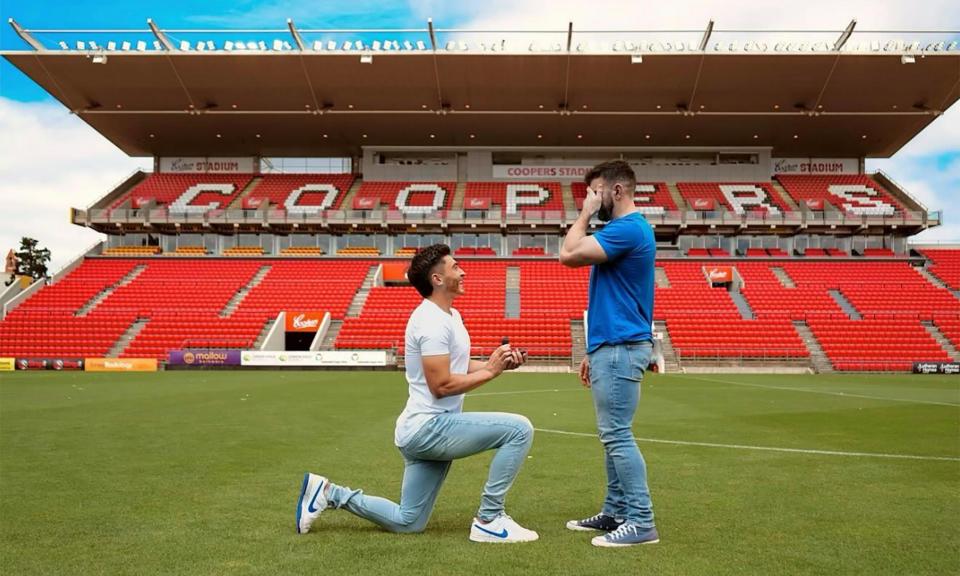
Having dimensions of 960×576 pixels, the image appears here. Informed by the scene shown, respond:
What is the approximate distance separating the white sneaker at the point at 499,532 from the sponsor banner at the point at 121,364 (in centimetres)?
2868

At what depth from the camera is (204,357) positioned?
3014 centimetres

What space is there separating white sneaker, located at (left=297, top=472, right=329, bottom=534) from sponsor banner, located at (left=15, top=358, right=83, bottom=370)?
29609 mm

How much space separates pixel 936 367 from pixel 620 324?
30.6 meters

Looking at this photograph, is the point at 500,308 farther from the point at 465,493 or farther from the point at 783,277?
the point at 465,493

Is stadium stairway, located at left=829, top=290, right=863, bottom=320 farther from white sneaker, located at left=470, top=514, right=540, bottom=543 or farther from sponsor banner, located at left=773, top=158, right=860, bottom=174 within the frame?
white sneaker, located at left=470, top=514, right=540, bottom=543

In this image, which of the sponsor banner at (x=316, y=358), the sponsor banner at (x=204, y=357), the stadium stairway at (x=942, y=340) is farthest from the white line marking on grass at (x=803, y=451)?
the stadium stairway at (x=942, y=340)

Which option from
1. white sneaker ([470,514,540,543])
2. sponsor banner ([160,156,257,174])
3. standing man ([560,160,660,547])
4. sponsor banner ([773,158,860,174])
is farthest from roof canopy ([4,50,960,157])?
white sneaker ([470,514,540,543])

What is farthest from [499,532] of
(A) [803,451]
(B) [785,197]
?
(B) [785,197]

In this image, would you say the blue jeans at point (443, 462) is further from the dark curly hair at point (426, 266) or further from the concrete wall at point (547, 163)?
the concrete wall at point (547, 163)

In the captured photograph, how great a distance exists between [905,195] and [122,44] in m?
46.0

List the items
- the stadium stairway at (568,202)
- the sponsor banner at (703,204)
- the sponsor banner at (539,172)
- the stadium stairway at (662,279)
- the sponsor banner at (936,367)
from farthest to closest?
the sponsor banner at (539,172) → the sponsor banner at (703,204) → the stadium stairway at (568,202) → the stadium stairway at (662,279) → the sponsor banner at (936,367)

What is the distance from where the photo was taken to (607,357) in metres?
4.54

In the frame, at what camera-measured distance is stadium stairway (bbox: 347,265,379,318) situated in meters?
36.9

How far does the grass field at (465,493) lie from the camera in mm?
4098
